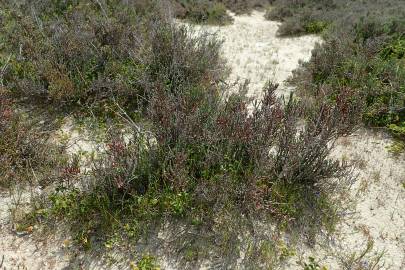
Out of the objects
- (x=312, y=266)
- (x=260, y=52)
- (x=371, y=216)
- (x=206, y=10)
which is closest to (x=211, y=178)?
(x=312, y=266)

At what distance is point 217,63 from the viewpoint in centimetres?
696

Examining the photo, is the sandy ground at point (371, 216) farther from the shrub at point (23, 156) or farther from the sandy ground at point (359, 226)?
the shrub at point (23, 156)

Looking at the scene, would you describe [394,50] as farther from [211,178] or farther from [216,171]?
[211,178]

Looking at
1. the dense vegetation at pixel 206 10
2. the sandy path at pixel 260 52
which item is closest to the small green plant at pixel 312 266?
the sandy path at pixel 260 52

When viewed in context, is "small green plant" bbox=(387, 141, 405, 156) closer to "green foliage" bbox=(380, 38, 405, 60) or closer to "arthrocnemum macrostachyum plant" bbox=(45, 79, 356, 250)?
"arthrocnemum macrostachyum plant" bbox=(45, 79, 356, 250)

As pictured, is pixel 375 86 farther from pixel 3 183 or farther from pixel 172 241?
pixel 3 183

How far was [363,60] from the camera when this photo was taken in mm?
6500

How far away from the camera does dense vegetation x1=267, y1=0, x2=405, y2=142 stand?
18.0ft

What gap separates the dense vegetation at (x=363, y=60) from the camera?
5.47 m

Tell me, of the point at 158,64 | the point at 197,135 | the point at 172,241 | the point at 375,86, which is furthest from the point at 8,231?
the point at 375,86

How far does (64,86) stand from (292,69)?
4662mm

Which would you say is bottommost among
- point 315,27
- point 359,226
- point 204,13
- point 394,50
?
point 359,226

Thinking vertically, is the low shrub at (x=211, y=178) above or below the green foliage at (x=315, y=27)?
below

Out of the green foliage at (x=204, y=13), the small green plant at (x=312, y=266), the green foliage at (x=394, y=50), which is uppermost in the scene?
the green foliage at (x=394, y=50)
